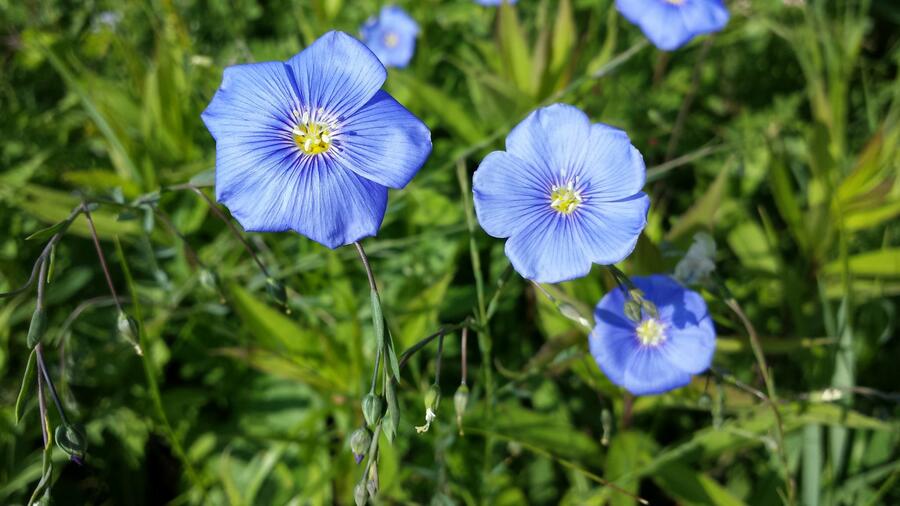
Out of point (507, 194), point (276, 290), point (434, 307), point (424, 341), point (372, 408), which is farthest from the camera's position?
point (434, 307)

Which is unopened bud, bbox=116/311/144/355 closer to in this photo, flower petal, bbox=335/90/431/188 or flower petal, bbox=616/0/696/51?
flower petal, bbox=335/90/431/188

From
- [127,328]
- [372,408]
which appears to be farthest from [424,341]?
[127,328]

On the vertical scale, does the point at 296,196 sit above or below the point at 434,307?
above

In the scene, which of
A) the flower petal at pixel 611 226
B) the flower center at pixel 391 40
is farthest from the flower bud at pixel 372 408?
the flower center at pixel 391 40

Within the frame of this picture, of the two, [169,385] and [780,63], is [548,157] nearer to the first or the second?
[169,385]

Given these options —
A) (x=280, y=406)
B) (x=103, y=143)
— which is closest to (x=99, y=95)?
(x=103, y=143)

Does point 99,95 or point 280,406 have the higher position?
point 99,95

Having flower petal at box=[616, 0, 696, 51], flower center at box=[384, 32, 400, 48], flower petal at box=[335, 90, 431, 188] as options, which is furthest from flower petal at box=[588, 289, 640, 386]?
flower center at box=[384, 32, 400, 48]

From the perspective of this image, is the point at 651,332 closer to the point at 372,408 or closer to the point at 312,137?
the point at 372,408
